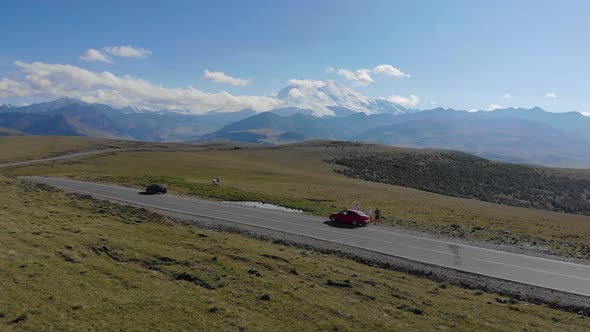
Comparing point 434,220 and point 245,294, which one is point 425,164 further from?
point 245,294

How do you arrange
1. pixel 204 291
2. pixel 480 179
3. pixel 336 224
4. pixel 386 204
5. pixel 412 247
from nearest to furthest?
1. pixel 204 291
2. pixel 412 247
3. pixel 336 224
4. pixel 386 204
5. pixel 480 179

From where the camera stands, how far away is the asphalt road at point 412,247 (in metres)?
20.6

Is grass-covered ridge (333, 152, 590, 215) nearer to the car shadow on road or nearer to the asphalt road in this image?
the car shadow on road

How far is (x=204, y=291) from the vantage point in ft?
46.0

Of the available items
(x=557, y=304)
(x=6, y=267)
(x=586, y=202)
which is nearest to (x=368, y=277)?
(x=557, y=304)

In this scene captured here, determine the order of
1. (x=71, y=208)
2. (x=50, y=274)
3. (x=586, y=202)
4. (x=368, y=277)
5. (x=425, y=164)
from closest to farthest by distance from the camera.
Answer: (x=50, y=274), (x=368, y=277), (x=71, y=208), (x=586, y=202), (x=425, y=164)

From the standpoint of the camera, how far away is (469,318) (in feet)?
45.2

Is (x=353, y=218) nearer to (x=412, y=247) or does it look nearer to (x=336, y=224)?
(x=336, y=224)

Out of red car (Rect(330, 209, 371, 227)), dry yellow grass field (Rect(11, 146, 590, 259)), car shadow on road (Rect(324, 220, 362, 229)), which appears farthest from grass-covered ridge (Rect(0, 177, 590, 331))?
dry yellow grass field (Rect(11, 146, 590, 259))

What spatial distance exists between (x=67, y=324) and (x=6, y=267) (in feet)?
16.7

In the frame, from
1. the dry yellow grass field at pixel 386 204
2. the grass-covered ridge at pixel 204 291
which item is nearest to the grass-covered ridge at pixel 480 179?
the dry yellow grass field at pixel 386 204

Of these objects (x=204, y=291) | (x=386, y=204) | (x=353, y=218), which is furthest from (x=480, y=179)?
(x=204, y=291)

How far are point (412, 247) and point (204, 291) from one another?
16.4m

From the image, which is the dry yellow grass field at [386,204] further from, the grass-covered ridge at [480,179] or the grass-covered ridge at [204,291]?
the grass-covered ridge at [480,179]
